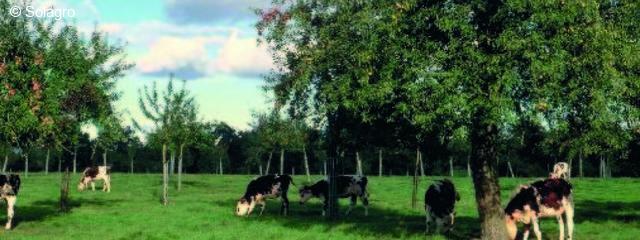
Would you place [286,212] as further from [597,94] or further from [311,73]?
[597,94]

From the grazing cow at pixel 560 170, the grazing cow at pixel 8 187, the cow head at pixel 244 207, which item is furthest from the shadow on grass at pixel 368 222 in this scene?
the grazing cow at pixel 8 187

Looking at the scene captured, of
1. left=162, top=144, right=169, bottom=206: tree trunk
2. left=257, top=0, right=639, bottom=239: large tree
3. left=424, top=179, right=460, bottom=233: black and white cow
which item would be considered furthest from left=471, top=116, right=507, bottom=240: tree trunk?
left=162, top=144, right=169, bottom=206: tree trunk

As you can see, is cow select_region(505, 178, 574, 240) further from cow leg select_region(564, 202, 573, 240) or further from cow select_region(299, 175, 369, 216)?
cow select_region(299, 175, 369, 216)

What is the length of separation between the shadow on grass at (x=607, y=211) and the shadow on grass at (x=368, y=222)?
5264mm

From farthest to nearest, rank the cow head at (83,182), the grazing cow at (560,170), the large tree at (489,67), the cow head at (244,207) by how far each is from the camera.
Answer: the cow head at (83,182) → the cow head at (244,207) → the grazing cow at (560,170) → the large tree at (489,67)

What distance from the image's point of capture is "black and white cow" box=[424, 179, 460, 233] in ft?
74.8

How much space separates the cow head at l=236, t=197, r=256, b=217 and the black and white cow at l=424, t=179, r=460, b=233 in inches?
375

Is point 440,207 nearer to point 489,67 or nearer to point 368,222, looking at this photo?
point 368,222

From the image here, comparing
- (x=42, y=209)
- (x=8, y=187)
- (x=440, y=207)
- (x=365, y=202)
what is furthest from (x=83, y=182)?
(x=440, y=207)

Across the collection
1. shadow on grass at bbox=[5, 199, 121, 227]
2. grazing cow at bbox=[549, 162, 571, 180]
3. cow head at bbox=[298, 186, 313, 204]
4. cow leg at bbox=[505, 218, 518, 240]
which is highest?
grazing cow at bbox=[549, 162, 571, 180]

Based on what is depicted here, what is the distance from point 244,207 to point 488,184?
13.4 m

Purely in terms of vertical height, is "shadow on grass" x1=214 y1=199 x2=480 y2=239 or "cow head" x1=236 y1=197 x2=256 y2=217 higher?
"cow head" x1=236 y1=197 x2=256 y2=217

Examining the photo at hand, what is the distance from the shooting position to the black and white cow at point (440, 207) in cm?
2281

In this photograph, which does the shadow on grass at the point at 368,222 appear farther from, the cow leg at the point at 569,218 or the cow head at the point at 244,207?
the cow leg at the point at 569,218
